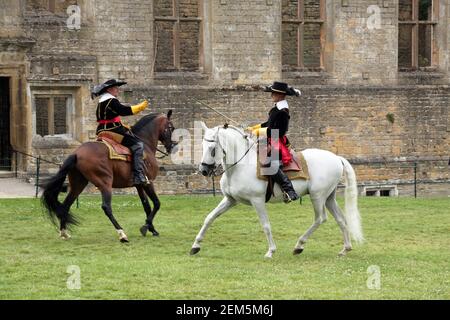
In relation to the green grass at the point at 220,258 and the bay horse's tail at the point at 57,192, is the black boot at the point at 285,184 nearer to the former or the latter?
the green grass at the point at 220,258

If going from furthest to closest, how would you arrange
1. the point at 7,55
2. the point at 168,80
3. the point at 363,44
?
the point at 363,44 < the point at 168,80 < the point at 7,55

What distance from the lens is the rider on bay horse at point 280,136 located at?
1747 cm

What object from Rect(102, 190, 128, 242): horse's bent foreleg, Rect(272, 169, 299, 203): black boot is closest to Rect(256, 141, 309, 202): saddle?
Rect(272, 169, 299, 203): black boot

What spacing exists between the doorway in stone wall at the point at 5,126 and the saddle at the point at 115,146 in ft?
34.0

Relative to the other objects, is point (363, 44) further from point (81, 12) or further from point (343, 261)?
point (343, 261)

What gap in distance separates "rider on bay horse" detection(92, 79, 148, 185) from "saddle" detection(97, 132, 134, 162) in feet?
0.21

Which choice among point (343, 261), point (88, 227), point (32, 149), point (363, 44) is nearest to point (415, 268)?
point (343, 261)

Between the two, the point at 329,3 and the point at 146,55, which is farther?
the point at 329,3

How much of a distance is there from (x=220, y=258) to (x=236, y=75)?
14270mm

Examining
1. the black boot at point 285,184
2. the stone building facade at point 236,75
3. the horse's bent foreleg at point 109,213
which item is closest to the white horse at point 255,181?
the black boot at point 285,184

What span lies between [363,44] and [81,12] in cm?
841

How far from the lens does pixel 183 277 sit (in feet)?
50.9

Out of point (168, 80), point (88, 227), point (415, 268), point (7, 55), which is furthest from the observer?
point (168, 80)

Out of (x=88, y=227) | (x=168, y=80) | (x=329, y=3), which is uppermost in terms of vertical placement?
(x=329, y=3)
